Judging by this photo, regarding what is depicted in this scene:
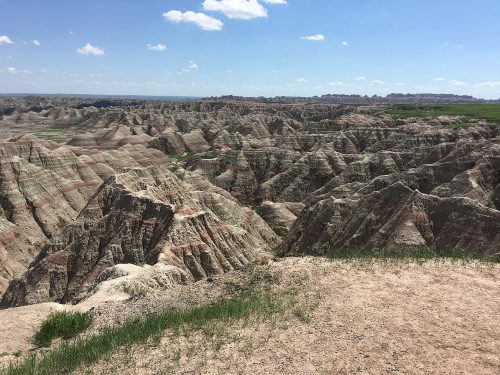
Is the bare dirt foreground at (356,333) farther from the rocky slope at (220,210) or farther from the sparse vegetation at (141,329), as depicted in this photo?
the rocky slope at (220,210)

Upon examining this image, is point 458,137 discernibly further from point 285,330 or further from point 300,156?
point 285,330

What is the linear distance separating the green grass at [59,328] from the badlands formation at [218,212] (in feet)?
16.3

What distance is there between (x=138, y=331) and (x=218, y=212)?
130ft

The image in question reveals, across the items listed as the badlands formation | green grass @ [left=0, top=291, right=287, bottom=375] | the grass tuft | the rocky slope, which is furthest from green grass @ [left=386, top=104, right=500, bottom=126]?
green grass @ [left=0, top=291, right=287, bottom=375]

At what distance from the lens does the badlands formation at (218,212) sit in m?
37.3

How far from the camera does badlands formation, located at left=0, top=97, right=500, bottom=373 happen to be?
37.3m

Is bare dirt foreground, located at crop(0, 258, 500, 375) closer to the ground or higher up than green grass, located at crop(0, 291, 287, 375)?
higher up

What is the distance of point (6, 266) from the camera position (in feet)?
151

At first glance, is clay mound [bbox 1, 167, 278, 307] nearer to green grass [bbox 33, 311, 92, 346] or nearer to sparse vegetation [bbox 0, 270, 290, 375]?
green grass [bbox 33, 311, 92, 346]

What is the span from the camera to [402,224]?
129 ft

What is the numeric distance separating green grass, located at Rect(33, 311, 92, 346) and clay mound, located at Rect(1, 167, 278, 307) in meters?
15.6

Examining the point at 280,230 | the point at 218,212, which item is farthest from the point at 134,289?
the point at 280,230

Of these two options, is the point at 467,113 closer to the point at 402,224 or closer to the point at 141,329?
the point at 402,224

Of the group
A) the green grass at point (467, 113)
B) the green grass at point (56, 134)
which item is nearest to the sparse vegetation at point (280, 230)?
the green grass at point (467, 113)
